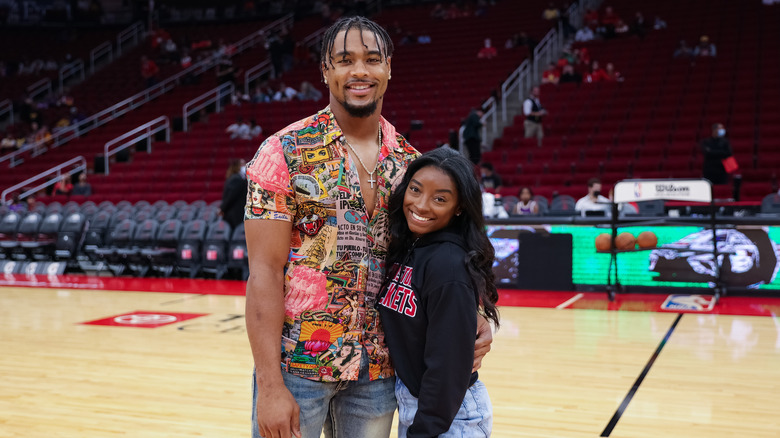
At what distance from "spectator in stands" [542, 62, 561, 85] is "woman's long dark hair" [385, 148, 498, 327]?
1289cm

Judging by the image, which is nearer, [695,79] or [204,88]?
[695,79]

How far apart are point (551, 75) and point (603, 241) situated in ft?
23.9

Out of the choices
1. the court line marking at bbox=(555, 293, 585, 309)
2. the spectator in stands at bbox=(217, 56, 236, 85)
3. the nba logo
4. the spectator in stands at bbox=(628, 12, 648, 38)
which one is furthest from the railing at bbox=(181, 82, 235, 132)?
the nba logo

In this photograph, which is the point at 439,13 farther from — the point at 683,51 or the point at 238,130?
the point at 683,51

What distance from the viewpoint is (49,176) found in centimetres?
1585

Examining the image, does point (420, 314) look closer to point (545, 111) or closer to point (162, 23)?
point (545, 111)

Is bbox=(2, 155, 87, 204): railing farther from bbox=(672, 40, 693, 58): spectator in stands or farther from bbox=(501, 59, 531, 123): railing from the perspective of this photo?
bbox=(672, 40, 693, 58): spectator in stands

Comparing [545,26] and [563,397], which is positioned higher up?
[545,26]

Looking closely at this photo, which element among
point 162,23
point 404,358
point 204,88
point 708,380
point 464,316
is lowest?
point 708,380

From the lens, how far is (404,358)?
5.44 feet

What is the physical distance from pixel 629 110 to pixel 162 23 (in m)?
16.4

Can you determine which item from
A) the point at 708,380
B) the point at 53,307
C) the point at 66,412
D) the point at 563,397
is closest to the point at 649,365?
the point at 708,380

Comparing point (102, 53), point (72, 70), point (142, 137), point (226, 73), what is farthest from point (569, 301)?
point (102, 53)

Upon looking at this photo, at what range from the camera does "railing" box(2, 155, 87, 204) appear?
14.6m
